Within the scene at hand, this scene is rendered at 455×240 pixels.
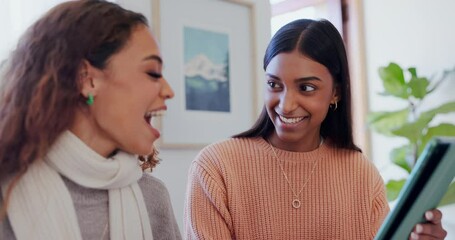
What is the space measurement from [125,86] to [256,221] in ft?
1.93

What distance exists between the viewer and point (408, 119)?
2.79 m

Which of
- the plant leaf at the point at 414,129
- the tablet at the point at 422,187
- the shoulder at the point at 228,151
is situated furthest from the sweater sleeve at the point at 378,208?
the plant leaf at the point at 414,129

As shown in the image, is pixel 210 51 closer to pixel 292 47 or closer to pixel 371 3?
pixel 292 47

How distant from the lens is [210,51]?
7.07 feet

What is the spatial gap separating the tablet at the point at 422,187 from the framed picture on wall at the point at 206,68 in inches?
46.3

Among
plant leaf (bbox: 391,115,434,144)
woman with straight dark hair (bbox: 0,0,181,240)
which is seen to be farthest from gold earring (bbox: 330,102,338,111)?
plant leaf (bbox: 391,115,434,144)

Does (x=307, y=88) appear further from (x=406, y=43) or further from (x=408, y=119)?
(x=406, y=43)

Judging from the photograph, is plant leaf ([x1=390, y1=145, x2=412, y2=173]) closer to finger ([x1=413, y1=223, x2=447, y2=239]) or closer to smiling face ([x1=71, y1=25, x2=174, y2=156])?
Answer: finger ([x1=413, y1=223, x2=447, y2=239])

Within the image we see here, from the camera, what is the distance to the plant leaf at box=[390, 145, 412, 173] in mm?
2646

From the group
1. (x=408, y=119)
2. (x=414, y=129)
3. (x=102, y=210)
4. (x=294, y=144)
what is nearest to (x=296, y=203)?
(x=294, y=144)

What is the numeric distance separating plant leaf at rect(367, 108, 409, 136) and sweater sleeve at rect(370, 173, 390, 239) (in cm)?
116

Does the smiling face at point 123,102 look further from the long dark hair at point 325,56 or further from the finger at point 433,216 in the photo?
the finger at point 433,216

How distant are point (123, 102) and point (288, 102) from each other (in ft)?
1.58

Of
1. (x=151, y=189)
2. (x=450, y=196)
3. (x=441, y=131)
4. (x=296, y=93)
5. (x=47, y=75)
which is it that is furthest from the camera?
(x=441, y=131)
